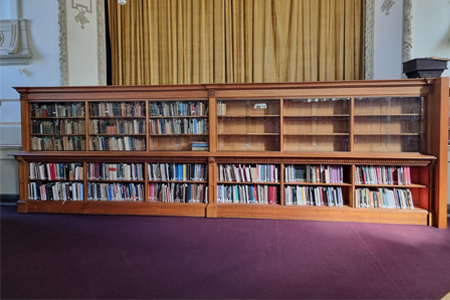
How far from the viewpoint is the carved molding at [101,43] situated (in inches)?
200

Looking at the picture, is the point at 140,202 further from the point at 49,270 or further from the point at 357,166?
the point at 357,166

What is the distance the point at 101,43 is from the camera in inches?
201

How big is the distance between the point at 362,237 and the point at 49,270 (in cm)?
326

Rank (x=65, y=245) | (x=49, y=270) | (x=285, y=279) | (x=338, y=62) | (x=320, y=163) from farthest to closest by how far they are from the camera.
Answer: (x=338, y=62), (x=320, y=163), (x=65, y=245), (x=49, y=270), (x=285, y=279)

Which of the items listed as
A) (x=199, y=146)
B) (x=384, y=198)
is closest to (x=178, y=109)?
(x=199, y=146)

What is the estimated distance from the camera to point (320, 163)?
3.91 m

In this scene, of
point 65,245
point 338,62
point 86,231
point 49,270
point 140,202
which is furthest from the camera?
point 338,62

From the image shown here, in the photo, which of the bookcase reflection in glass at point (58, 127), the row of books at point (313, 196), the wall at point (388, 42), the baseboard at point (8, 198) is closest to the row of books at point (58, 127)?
the bookcase reflection in glass at point (58, 127)

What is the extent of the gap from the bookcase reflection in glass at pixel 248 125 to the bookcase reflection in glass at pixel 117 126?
121 cm

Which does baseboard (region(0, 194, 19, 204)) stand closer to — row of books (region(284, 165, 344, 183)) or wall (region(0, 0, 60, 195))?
wall (region(0, 0, 60, 195))

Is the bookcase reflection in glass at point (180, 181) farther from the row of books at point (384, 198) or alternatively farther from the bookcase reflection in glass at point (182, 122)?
the row of books at point (384, 198)

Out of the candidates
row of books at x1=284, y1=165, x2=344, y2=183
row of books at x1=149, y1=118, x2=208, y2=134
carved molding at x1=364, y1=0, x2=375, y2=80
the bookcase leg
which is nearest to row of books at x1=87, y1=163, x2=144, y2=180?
row of books at x1=149, y1=118, x2=208, y2=134

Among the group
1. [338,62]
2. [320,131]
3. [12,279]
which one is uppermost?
[338,62]

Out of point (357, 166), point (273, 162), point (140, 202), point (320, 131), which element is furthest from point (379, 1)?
point (140, 202)
